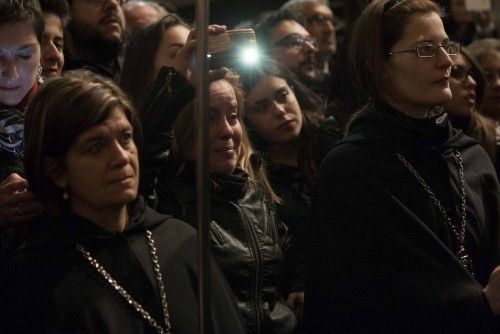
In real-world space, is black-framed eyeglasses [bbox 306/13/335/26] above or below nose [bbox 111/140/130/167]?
above

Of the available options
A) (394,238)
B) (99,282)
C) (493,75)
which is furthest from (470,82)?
(99,282)

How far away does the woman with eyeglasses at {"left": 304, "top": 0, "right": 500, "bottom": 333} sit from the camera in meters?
3.05

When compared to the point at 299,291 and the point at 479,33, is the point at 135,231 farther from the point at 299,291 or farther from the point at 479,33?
the point at 479,33

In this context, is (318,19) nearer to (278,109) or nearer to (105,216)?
(278,109)

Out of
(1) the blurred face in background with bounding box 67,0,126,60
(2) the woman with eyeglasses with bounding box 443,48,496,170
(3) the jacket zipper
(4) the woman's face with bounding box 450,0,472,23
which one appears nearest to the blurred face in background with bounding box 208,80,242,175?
(3) the jacket zipper

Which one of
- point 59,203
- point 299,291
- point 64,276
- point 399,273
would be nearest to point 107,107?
point 59,203

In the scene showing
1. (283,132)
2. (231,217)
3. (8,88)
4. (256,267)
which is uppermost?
(8,88)

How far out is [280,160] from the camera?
168 inches

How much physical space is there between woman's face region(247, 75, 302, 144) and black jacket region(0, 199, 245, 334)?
1468 millimetres

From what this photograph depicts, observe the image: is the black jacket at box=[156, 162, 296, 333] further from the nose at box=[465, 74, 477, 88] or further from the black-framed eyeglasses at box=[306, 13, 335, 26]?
the black-framed eyeglasses at box=[306, 13, 335, 26]

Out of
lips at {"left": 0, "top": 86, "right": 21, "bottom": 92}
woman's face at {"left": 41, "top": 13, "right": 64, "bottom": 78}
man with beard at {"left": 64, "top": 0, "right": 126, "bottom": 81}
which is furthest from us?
man with beard at {"left": 64, "top": 0, "right": 126, "bottom": 81}

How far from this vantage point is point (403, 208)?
312cm

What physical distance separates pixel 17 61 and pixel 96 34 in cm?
124

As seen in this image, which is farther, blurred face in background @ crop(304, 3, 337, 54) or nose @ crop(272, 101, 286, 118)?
blurred face in background @ crop(304, 3, 337, 54)
